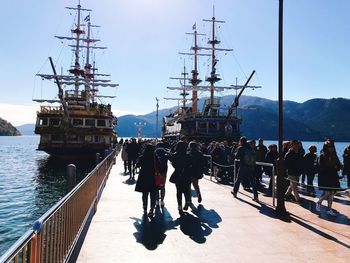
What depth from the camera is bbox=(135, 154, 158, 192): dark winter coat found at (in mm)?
8484

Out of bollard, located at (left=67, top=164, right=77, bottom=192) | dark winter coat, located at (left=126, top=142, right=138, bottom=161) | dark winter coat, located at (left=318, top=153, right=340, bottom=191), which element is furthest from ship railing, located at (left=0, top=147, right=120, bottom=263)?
dark winter coat, located at (left=126, top=142, right=138, bottom=161)

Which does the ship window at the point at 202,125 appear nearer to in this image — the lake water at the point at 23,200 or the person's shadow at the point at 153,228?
the lake water at the point at 23,200

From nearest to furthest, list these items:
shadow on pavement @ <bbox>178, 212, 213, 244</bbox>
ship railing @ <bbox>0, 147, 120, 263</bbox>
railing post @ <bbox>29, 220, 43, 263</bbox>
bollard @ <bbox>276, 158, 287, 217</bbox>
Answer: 1. ship railing @ <bbox>0, 147, 120, 263</bbox>
2. railing post @ <bbox>29, 220, 43, 263</bbox>
3. shadow on pavement @ <bbox>178, 212, 213, 244</bbox>
4. bollard @ <bbox>276, 158, 287, 217</bbox>

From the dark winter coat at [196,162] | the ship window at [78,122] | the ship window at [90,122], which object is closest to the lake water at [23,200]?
the dark winter coat at [196,162]

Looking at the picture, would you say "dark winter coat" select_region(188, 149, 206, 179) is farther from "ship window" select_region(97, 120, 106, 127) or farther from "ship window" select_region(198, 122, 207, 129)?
"ship window" select_region(198, 122, 207, 129)

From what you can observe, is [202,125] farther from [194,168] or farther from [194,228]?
[194,228]

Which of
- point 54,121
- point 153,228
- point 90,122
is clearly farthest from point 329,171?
point 54,121

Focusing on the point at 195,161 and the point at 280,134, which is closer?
the point at 280,134

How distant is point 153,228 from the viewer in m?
7.50

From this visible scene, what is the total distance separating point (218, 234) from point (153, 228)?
1457 mm

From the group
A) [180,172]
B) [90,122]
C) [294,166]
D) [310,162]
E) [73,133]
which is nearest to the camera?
[180,172]

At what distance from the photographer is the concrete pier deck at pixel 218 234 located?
5.74 meters

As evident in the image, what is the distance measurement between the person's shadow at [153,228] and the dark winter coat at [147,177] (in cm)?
74

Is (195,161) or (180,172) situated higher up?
(195,161)
